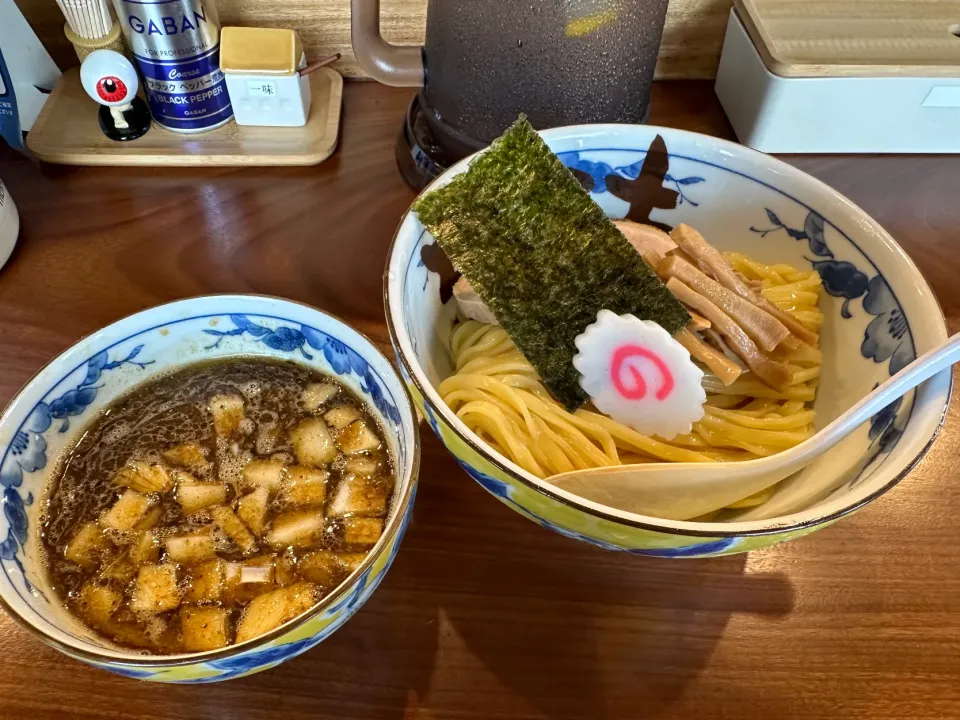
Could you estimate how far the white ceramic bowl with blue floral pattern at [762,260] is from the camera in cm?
59

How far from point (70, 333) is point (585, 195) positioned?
2.30ft

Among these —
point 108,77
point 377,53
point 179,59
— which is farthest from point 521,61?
point 108,77

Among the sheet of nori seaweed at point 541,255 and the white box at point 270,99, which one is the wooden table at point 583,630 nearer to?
the sheet of nori seaweed at point 541,255

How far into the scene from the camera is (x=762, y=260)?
0.93 meters

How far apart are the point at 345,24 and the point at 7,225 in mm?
658

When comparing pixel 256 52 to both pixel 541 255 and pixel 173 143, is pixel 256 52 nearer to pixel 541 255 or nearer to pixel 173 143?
pixel 173 143

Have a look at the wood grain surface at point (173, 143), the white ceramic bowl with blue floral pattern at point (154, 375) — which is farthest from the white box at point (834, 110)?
the white ceramic bowl with blue floral pattern at point (154, 375)

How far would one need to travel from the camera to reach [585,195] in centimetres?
78

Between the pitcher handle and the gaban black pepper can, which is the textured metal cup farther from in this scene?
the gaban black pepper can

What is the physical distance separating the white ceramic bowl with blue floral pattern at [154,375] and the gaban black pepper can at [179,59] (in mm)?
560

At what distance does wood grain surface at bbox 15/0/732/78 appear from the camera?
1.26m

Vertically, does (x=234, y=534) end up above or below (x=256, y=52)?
below

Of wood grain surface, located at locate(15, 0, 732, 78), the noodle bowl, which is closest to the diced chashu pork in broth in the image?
the noodle bowl

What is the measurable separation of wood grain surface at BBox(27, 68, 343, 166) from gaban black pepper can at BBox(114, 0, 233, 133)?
0.11 feet
